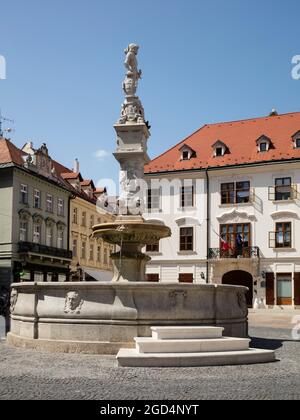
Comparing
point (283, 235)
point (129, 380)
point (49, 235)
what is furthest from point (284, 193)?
point (129, 380)

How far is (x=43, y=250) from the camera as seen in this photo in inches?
1752

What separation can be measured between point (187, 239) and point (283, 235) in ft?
22.5

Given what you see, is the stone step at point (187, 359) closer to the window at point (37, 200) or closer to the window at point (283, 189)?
the window at point (283, 189)

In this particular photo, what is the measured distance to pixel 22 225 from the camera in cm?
4309

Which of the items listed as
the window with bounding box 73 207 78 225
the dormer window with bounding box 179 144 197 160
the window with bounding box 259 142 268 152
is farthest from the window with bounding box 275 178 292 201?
the window with bounding box 73 207 78 225

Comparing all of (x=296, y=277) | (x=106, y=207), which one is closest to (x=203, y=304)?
(x=296, y=277)

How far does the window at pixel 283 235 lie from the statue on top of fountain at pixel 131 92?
25239 mm

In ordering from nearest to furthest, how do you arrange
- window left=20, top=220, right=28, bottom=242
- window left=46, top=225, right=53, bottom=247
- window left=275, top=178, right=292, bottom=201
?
window left=275, top=178, right=292, bottom=201
window left=20, top=220, right=28, bottom=242
window left=46, top=225, right=53, bottom=247

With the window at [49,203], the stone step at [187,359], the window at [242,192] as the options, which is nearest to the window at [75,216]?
the window at [49,203]

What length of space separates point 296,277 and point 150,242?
25.4m

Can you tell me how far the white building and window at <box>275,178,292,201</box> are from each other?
0.23ft

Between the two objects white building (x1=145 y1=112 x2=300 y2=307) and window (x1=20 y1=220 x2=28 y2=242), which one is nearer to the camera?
white building (x1=145 y1=112 x2=300 y2=307)

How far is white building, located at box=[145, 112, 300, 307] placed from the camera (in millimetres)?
38344

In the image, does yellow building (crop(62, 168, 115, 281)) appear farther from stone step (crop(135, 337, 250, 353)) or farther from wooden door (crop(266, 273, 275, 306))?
stone step (crop(135, 337, 250, 353))
